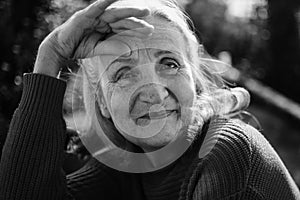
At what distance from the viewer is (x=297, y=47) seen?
6.18 meters

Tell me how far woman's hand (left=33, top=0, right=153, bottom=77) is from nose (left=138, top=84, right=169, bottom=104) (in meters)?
0.16

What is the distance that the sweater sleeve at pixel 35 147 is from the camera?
1768 mm

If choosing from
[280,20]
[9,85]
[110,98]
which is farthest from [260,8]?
[110,98]

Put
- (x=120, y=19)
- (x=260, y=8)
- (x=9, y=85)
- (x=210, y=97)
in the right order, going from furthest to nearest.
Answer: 1. (x=260, y=8)
2. (x=9, y=85)
3. (x=210, y=97)
4. (x=120, y=19)

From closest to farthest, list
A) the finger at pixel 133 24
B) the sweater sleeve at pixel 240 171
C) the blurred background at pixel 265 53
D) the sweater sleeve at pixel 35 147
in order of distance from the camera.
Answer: the sweater sleeve at pixel 240 171 → the finger at pixel 133 24 → the sweater sleeve at pixel 35 147 → the blurred background at pixel 265 53

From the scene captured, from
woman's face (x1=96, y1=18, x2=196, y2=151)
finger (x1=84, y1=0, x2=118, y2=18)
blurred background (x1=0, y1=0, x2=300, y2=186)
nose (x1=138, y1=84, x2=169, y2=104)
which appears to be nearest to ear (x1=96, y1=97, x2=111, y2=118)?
woman's face (x1=96, y1=18, x2=196, y2=151)

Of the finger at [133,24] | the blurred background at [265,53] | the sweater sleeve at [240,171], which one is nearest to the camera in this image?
the sweater sleeve at [240,171]

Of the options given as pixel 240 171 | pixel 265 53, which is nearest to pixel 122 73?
pixel 240 171

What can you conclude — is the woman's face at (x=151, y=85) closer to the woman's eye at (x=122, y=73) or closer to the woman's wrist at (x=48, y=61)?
the woman's eye at (x=122, y=73)

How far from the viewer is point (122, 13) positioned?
1.63 metres

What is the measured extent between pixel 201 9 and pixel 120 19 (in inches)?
179

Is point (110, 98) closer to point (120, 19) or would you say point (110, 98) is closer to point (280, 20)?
point (120, 19)

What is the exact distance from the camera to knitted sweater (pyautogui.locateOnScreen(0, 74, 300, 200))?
5.13ft

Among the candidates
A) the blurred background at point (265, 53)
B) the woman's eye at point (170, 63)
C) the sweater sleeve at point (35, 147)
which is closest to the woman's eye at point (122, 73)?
the woman's eye at point (170, 63)
